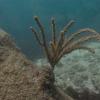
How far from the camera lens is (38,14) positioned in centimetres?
1140

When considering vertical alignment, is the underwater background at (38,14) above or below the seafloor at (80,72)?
above

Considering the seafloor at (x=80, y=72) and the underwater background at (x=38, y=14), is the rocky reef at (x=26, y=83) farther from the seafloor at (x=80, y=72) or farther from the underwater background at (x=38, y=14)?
the underwater background at (x=38, y=14)

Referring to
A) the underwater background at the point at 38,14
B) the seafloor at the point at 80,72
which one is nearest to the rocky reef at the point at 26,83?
the seafloor at the point at 80,72

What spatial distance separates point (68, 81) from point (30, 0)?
18.2ft

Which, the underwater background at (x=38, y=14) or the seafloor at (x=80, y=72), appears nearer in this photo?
the seafloor at (x=80, y=72)

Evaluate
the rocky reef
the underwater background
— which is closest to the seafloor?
the underwater background

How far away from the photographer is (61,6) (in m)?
11.6

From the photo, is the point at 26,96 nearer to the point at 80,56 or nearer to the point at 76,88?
the point at 76,88

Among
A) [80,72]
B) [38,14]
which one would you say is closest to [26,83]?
[80,72]

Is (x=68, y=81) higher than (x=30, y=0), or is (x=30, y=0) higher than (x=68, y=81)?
(x=30, y=0)

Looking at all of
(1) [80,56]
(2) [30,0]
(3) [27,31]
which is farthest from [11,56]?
(2) [30,0]

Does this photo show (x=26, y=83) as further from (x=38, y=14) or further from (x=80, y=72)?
(x=38, y=14)

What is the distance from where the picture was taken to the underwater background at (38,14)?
10617 millimetres

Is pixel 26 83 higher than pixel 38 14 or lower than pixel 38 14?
lower
